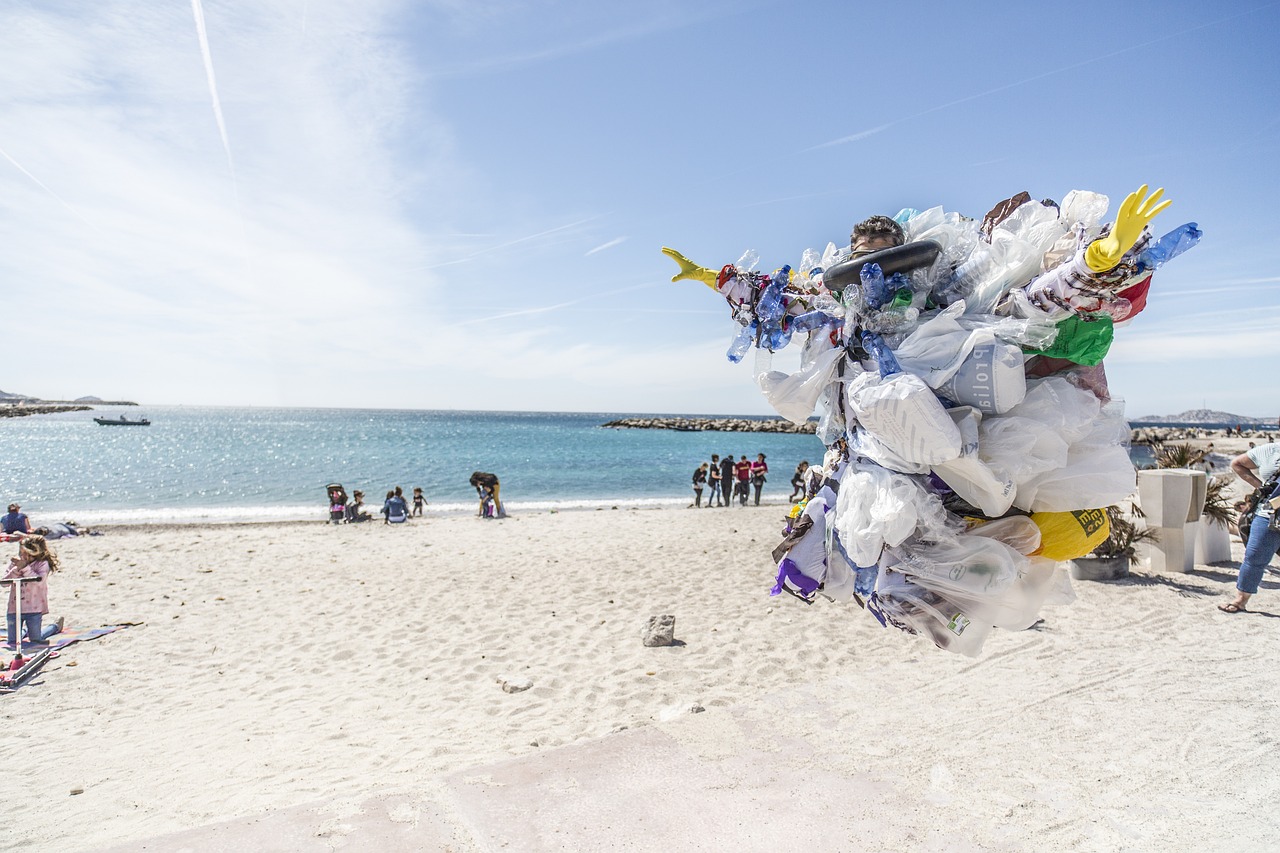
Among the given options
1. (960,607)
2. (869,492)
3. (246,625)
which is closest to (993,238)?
(869,492)

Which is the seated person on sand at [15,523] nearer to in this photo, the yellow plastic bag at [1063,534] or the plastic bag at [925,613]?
the plastic bag at [925,613]

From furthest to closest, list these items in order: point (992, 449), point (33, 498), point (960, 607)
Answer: point (33, 498) → point (960, 607) → point (992, 449)

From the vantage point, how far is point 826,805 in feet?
12.6

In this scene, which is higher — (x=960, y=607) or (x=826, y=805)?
(x=960, y=607)

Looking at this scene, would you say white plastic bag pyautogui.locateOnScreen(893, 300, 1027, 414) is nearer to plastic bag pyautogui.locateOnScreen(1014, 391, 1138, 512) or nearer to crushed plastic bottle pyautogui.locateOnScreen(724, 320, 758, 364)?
plastic bag pyautogui.locateOnScreen(1014, 391, 1138, 512)

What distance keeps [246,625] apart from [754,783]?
697cm

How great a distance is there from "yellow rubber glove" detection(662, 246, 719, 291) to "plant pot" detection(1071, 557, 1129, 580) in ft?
26.6

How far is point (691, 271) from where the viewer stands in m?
2.26

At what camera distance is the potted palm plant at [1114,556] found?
8289mm

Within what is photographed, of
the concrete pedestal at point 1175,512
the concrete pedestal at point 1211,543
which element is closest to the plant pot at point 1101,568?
the concrete pedestal at point 1175,512

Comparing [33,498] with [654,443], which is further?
[654,443]

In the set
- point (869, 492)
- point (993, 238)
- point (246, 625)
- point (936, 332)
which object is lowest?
point (246, 625)

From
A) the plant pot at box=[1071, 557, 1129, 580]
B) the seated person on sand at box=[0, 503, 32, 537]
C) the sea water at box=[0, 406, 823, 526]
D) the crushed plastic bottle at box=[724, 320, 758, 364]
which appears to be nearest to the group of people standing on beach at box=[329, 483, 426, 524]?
the sea water at box=[0, 406, 823, 526]

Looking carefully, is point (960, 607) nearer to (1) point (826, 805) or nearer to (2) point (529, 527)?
(1) point (826, 805)
